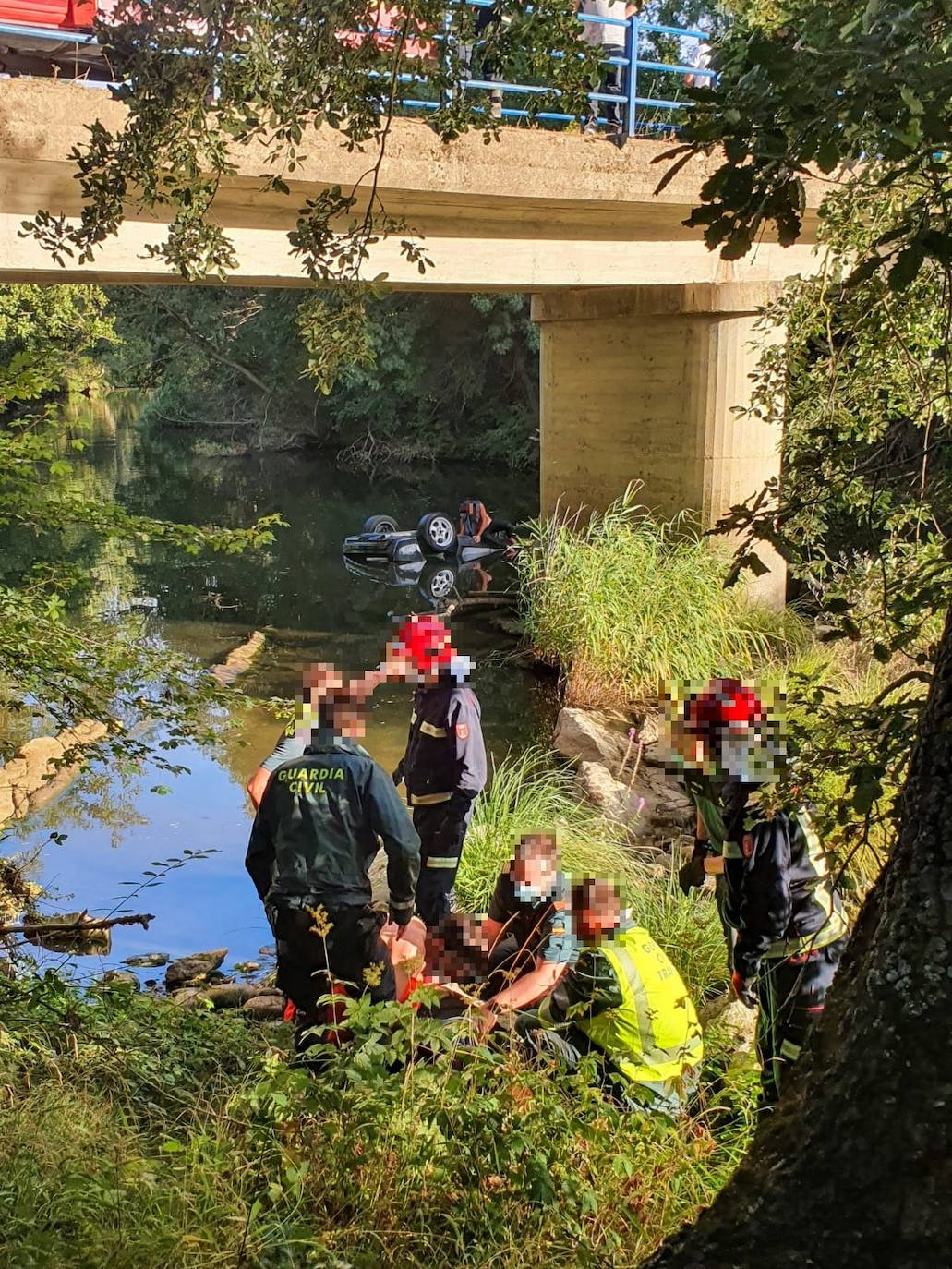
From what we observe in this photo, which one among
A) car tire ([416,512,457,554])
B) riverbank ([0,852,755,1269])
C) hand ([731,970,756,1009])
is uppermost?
car tire ([416,512,457,554])

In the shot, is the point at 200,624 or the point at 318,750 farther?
the point at 200,624

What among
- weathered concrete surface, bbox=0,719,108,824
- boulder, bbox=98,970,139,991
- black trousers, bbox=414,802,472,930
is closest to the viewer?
boulder, bbox=98,970,139,991

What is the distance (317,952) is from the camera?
176 inches

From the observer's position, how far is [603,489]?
579 inches

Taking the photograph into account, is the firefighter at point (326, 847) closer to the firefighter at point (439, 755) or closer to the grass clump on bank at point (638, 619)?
the firefighter at point (439, 755)

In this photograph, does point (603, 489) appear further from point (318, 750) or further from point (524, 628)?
point (318, 750)

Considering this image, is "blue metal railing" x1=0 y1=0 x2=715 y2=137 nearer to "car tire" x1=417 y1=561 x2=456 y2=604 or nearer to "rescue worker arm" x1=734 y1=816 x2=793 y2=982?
"rescue worker arm" x1=734 y1=816 x2=793 y2=982

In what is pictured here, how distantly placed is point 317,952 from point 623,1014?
1.33m

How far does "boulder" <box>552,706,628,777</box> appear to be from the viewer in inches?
386

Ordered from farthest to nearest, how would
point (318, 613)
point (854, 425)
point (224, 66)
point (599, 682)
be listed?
1. point (318, 613)
2. point (599, 682)
3. point (854, 425)
4. point (224, 66)

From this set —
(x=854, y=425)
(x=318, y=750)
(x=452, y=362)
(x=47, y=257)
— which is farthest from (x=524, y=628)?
(x=452, y=362)

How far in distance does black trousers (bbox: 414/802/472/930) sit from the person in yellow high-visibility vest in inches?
98.2

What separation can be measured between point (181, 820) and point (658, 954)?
252 inches

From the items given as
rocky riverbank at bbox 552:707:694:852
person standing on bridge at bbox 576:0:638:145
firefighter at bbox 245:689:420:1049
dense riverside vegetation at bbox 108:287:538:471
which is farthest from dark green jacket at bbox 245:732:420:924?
dense riverside vegetation at bbox 108:287:538:471
